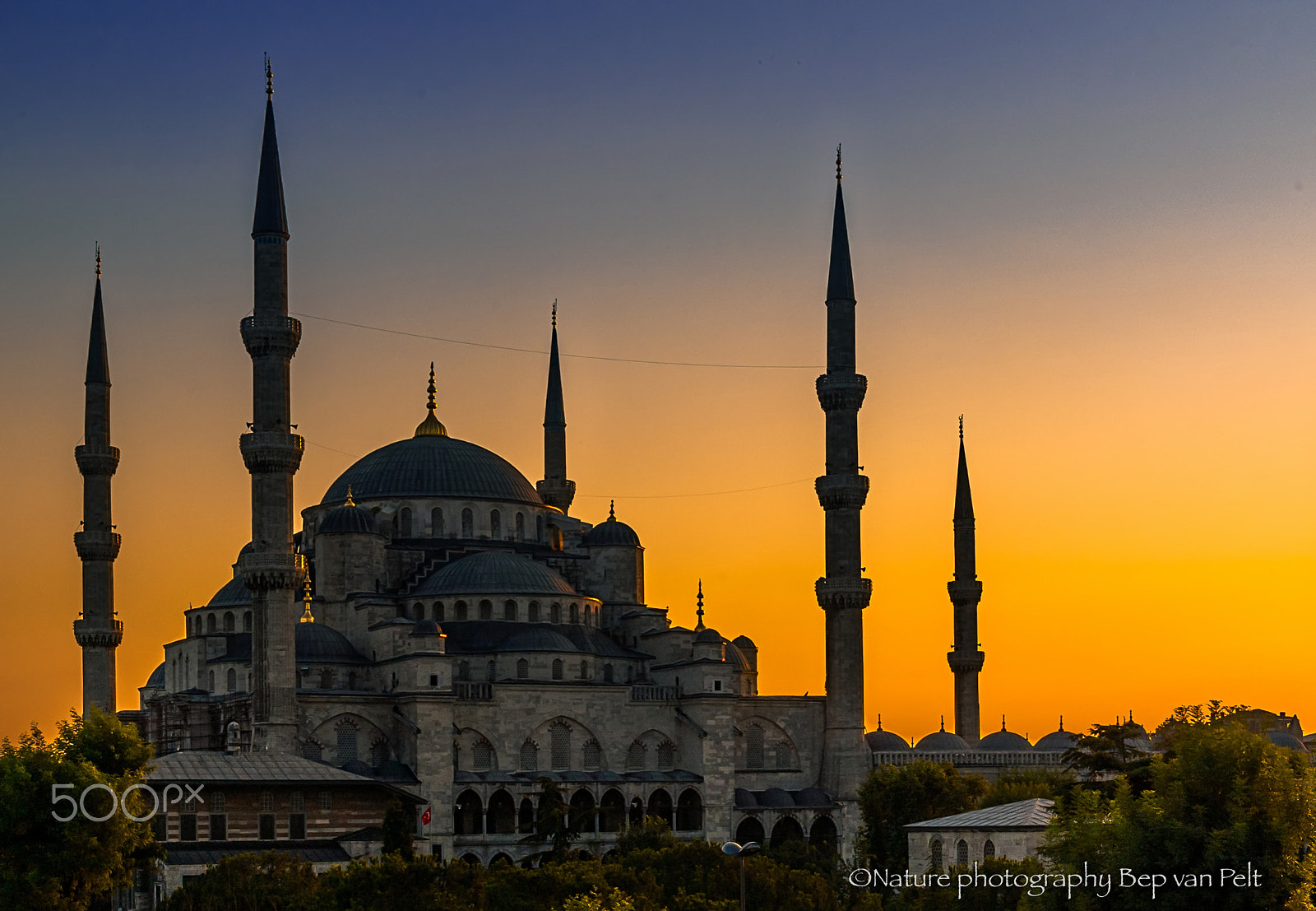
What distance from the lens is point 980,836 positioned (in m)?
38.7

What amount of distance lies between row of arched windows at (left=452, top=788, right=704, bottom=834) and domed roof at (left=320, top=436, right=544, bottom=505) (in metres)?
12.4

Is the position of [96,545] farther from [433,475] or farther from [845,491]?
[845,491]

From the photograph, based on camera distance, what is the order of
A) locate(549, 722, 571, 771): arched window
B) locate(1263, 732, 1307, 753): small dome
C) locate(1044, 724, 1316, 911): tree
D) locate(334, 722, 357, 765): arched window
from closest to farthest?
locate(1044, 724, 1316, 911): tree → locate(334, 722, 357, 765): arched window → locate(549, 722, 571, 771): arched window → locate(1263, 732, 1307, 753): small dome

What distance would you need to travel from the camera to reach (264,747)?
47.7 meters

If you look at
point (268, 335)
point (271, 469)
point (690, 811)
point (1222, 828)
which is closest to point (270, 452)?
point (271, 469)

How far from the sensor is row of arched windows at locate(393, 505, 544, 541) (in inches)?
2361

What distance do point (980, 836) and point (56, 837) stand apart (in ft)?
57.1

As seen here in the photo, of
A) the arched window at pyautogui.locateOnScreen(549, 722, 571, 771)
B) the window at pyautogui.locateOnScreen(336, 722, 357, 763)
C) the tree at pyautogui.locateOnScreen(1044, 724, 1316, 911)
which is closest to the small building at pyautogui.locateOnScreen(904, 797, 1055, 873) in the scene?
the tree at pyautogui.locateOnScreen(1044, 724, 1316, 911)

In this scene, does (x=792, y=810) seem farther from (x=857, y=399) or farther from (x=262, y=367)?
(x=262, y=367)

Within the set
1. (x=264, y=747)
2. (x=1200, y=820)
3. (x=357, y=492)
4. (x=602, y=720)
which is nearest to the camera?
(x=1200, y=820)

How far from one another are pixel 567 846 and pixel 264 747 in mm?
7911

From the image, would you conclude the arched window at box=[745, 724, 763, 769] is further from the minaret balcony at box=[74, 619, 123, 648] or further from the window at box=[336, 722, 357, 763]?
the minaret balcony at box=[74, 619, 123, 648]

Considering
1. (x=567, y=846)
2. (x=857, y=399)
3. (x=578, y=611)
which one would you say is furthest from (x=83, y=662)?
(x=857, y=399)

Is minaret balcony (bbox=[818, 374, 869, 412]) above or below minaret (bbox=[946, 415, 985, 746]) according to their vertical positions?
above
